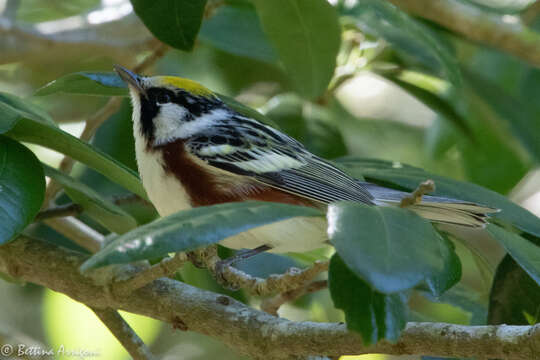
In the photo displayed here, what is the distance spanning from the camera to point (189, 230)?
1353mm

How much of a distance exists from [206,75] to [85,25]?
74 cm

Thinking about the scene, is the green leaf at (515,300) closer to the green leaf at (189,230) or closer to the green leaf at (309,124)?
the green leaf at (189,230)

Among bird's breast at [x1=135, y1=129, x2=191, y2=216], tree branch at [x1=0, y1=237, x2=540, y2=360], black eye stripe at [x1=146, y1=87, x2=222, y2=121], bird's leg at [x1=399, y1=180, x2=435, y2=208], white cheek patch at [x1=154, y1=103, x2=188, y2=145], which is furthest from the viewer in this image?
black eye stripe at [x1=146, y1=87, x2=222, y2=121]

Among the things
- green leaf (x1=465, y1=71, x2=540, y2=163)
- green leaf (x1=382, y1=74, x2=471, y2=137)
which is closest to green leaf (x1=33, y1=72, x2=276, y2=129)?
green leaf (x1=382, y1=74, x2=471, y2=137)

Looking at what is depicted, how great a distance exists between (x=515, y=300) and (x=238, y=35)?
197cm

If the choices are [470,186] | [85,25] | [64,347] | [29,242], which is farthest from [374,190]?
[85,25]

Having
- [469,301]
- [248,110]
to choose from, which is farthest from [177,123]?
[469,301]

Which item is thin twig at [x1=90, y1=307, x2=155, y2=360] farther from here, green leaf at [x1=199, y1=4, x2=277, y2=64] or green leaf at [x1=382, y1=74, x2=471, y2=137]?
green leaf at [x1=382, y1=74, x2=471, y2=137]

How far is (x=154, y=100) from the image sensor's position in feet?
9.18

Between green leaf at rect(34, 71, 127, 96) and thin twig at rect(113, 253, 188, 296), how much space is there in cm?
60

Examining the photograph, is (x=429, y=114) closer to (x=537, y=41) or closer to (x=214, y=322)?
(x=537, y=41)

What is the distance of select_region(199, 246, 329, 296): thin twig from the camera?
5.77 ft

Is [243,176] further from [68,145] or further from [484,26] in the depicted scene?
[484,26]

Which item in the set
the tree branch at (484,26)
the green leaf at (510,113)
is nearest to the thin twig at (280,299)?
the tree branch at (484,26)
